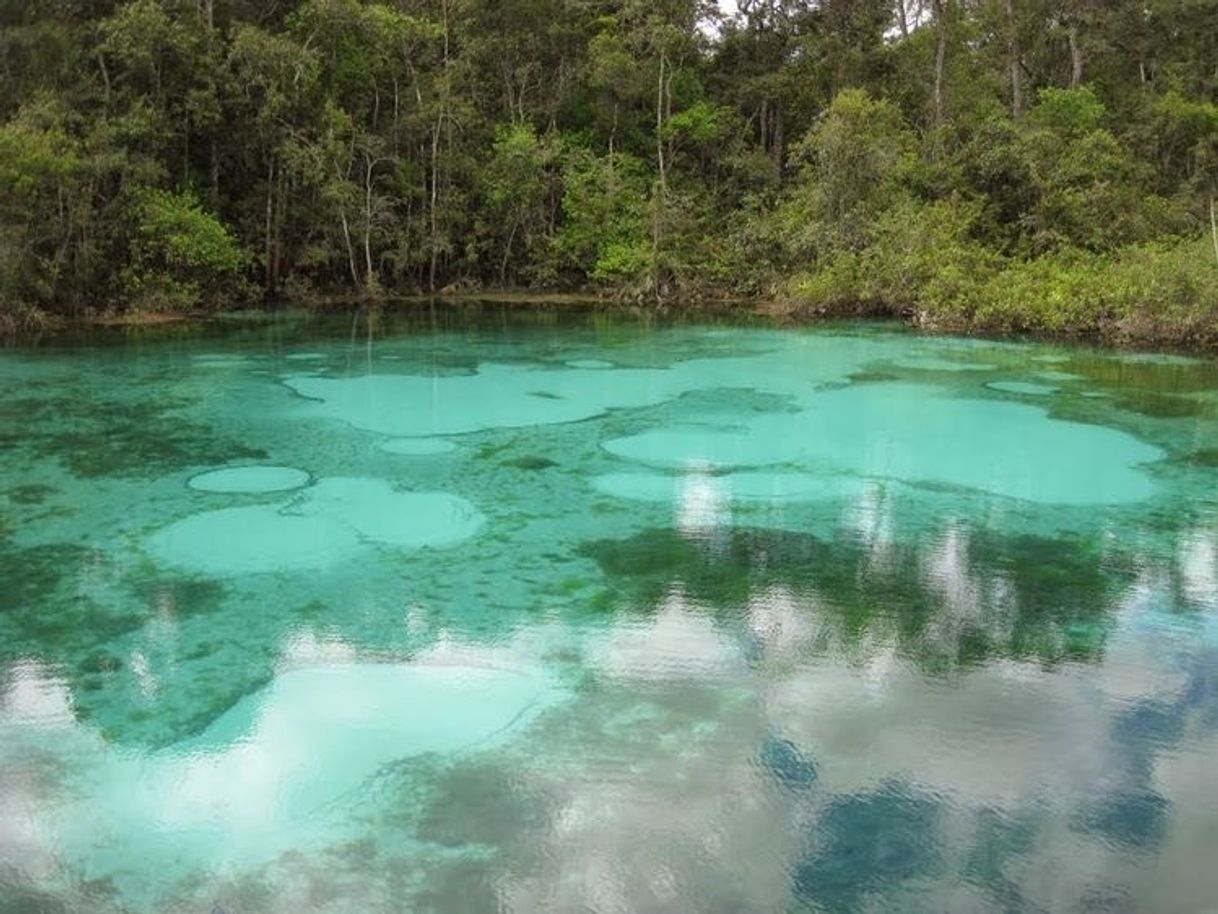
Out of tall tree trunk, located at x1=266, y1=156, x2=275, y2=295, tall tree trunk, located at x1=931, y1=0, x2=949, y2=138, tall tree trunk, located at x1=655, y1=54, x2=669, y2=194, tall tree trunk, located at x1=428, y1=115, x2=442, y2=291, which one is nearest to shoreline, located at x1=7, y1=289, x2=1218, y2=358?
tall tree trunk, located at x1=266, y1=156, x2=275, y2=295

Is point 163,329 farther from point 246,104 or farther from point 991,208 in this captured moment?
point 991,208

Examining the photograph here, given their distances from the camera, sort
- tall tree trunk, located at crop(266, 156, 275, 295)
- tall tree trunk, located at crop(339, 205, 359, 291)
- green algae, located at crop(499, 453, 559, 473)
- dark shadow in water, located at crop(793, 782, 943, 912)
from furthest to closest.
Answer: tall tree trunk, located at crop(339, 205, 359, 291) → tall tree trunk, located at crop(266, 156, 275, 295) → green algae, located at crop(499, 453, 559, 473) → dark shadow in water, located at crop(793, 782, 943, 912)

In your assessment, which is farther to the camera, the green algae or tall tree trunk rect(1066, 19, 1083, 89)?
tall tree trunk rect(1066, 19, 1083, 89)

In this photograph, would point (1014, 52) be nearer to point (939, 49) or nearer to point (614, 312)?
point (939, 49)

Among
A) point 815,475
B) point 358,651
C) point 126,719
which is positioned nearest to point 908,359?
point 815,475

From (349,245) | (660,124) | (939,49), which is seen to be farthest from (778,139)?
(349,245)

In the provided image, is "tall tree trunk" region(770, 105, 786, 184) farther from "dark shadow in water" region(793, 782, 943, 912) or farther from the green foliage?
"dark shadow in water" region(793, 782, 943, 912)
